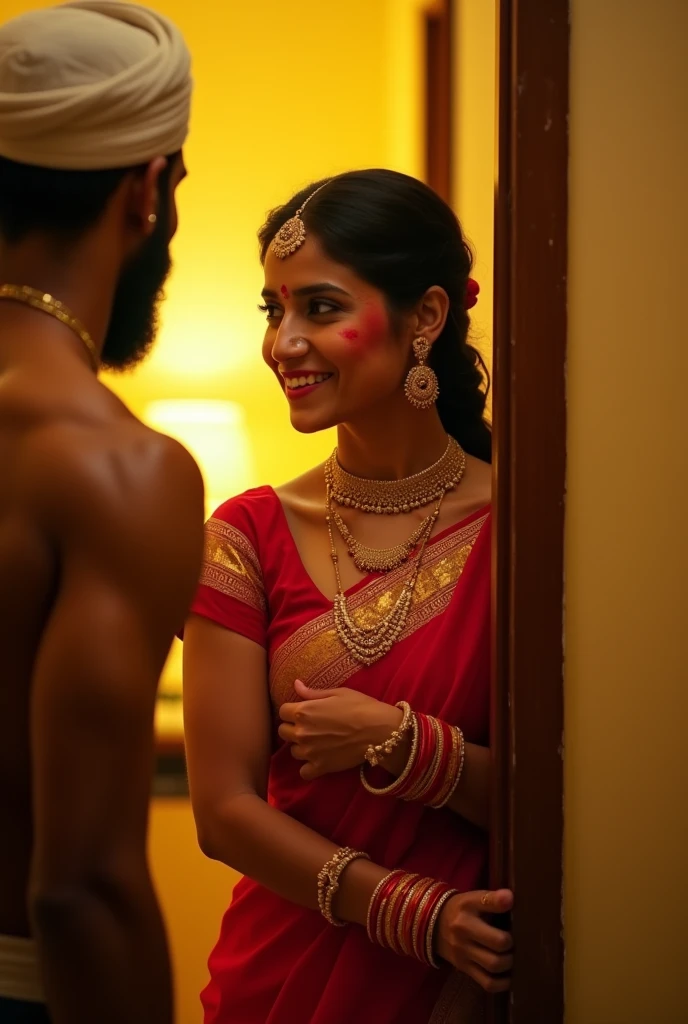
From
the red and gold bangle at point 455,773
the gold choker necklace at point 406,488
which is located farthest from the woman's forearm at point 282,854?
the gold choker necklace at point 406,488

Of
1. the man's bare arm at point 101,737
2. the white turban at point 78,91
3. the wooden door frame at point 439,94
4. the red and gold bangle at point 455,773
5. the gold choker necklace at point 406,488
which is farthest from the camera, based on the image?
A: the wooden door frame at point 439,94

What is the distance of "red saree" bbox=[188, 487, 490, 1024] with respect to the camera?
1.47 m

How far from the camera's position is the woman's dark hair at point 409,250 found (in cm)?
160

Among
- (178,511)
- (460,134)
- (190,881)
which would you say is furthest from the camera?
(190,881)

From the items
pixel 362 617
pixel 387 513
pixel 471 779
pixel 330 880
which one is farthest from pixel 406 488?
pixel 330 880

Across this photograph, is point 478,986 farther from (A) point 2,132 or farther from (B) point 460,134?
(B) point 460,134

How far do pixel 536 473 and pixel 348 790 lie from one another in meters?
0.46

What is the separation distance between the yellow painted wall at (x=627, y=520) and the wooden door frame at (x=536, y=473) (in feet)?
0.07

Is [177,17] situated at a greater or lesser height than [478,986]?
greater

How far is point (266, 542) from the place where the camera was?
1.65 metres

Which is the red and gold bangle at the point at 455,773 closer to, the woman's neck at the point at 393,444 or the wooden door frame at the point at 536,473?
the wooden door frame at the point at 536,473

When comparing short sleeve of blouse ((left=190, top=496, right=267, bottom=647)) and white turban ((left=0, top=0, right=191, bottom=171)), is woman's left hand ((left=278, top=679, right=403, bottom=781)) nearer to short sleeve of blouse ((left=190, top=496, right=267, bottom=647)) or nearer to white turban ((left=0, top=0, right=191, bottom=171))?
short sleeve of blouse ((left=190, top=496, right=267, bottom=647))

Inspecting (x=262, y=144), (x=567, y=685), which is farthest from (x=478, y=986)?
(x=262, y=144)

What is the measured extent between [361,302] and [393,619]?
1.31 feet
